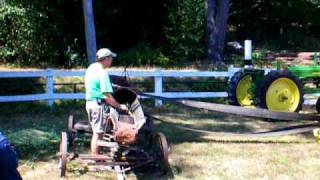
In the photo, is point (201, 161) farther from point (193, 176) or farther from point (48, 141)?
point (48, 141)

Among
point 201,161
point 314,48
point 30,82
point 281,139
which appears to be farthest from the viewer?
point 314,48

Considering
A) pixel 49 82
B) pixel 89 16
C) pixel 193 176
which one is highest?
pixel 89 16

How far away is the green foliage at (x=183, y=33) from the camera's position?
86.7ft

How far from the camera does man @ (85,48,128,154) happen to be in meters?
8.63

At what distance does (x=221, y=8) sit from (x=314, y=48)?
10.9 m

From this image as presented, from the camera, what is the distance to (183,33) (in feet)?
89.4

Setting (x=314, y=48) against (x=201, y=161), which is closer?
(x=201, y=161)

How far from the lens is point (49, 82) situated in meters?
14.6

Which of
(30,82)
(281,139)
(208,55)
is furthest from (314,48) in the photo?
(281,139)

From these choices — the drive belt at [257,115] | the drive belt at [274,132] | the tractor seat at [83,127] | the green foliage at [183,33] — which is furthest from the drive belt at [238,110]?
the green foliage at [183,33]

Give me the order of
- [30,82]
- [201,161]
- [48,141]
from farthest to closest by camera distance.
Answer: [30,82], [48,141], [201,161]

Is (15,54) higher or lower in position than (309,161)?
higher

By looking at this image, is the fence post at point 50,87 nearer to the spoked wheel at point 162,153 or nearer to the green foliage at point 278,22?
the spoked wheel at point 162,153

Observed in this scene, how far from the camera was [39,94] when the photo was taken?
48.6 ft
